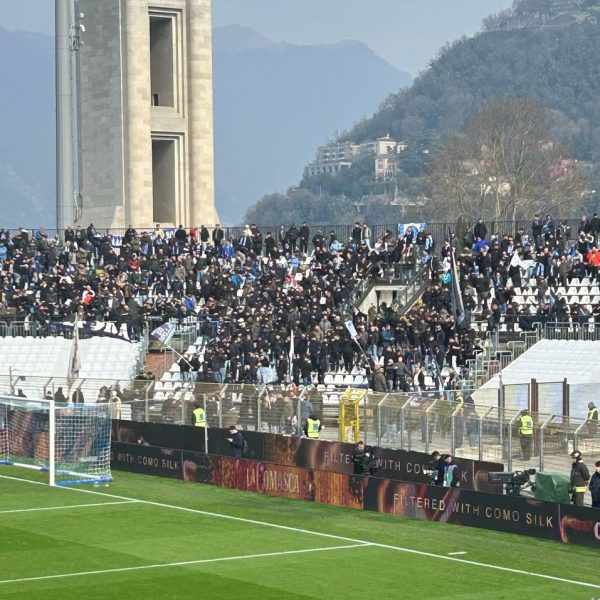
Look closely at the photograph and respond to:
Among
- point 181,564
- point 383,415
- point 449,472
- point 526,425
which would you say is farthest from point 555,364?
point 181,564

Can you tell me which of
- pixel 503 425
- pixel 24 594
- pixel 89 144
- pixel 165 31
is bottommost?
pixel 24 594

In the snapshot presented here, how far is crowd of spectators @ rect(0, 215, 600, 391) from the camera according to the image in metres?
58.3

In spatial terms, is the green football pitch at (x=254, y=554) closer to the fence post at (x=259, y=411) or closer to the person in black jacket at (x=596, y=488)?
the person in black jacket at (x=596, y=488)

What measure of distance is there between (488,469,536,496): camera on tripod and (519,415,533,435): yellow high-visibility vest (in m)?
1.67

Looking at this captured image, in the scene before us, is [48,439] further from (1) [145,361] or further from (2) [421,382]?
(1) [145,361]

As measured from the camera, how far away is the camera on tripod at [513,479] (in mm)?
37469

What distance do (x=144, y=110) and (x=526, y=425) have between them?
48966mm

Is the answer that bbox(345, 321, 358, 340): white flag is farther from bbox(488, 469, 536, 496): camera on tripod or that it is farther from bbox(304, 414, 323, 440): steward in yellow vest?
bbox(488, 469, 536, 496): camera on tripod

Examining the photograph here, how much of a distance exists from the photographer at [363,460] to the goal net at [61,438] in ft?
24.2

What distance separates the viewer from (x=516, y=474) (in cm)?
3747

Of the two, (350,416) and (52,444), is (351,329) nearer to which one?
(350,416)

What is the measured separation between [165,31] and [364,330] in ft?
109

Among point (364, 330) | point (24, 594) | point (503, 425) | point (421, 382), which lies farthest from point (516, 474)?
point (364, 330)

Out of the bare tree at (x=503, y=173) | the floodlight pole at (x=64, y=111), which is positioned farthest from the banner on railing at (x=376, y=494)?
the bare tree at (x=503, y=173)
